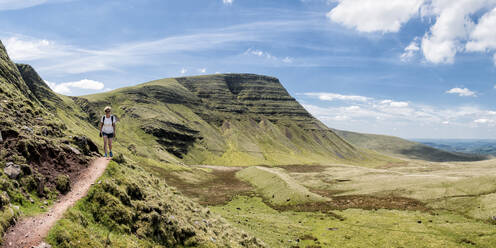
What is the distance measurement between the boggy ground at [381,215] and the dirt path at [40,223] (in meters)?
30.9

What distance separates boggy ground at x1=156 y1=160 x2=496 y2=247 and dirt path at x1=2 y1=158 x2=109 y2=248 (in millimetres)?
30873

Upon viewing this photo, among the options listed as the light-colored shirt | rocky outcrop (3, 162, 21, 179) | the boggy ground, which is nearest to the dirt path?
rocky outcrop (3, 162, 21, 179)

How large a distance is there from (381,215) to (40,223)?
65.8m

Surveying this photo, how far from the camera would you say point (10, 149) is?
55.1 ft

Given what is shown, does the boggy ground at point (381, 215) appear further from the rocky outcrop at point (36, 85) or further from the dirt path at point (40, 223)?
the rocky outcrop at point (36, 85)

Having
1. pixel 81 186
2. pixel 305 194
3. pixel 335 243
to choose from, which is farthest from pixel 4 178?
pixel 305 194

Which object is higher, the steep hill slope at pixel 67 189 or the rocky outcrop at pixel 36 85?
the rocky outcrop at pixel 36 85

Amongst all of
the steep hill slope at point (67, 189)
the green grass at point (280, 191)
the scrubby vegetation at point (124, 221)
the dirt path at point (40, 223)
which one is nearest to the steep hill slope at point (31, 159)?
the steep hill slope at point (67, 189)

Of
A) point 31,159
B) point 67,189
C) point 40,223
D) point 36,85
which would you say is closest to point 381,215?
point 67,189

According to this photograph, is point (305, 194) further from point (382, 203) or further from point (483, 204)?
point (483, 204)

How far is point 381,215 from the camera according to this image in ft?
198

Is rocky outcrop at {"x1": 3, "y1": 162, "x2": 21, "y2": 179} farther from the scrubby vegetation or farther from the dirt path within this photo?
the scrubby vegetation

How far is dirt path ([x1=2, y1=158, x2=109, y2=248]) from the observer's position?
467 inches

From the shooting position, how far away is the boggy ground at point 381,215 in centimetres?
4384
